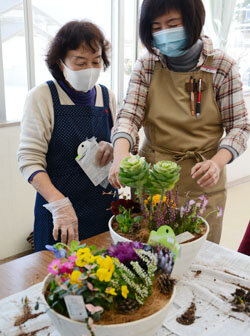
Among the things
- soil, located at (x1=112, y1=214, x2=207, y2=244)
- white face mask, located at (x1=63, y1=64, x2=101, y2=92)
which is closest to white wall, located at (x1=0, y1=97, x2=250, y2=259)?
white face mask, located at (x1=63, y1=64, x2=101, y2=92)

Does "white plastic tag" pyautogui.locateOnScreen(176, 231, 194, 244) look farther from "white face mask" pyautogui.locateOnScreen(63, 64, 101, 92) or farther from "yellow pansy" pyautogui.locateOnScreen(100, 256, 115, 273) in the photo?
"white face mask" pyautogui.locateOnScreen(63, 64, 101, 92)

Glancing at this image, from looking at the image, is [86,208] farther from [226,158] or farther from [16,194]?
[16,194]

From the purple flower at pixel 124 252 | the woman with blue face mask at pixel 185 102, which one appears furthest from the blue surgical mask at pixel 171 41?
the purple flower at pixel 124 252

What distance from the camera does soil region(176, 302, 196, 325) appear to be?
94 cm

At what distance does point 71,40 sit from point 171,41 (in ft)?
1.37

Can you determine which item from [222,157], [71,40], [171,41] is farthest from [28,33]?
[222,157]

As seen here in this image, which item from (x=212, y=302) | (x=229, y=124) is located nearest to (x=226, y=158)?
(x=229, y=124)

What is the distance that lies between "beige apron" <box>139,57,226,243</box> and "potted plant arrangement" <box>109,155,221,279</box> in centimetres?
37

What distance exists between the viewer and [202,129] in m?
1.50

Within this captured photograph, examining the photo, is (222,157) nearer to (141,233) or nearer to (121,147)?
(121,147)

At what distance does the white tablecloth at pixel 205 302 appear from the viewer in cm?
91

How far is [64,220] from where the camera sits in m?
1.35

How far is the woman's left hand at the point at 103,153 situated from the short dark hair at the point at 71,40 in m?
0.35

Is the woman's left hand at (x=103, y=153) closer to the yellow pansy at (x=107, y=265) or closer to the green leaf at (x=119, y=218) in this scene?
the green leaf at (x=119, y=218)
